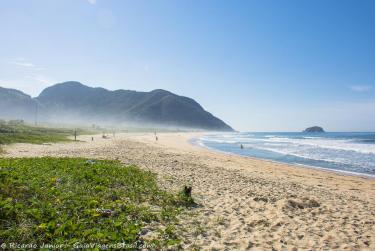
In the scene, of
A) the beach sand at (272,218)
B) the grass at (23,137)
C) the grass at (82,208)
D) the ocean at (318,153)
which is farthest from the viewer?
the grass at (23,137)

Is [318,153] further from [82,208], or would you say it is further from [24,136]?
[24,136]

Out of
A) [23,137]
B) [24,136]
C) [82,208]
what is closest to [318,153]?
[82,208]

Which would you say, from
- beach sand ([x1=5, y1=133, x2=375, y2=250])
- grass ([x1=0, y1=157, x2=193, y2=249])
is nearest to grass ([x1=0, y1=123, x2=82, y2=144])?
grass ([x1=0, y1=157, x2=193, y2=249])

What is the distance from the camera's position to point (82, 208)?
7.82m

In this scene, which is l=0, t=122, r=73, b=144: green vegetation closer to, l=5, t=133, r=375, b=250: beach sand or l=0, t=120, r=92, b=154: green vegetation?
l=0, t=120, r=92, b=154: green vegetation

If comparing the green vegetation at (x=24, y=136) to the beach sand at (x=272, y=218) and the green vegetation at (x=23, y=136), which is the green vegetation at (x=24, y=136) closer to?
the green vegetation at (x=23, y=136)

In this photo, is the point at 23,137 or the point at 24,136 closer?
the point at 23,137

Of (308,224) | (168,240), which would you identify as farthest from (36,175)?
(308,224)

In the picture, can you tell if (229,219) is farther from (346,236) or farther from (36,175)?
(36,175)

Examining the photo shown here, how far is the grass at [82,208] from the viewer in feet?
20.1

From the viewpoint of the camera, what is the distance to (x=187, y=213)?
872 centimetres

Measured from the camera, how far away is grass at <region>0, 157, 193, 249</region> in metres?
6.12

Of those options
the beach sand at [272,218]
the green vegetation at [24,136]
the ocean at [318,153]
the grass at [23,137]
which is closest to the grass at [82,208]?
the beach sand at [272,218]

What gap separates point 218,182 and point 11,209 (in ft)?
31.4
